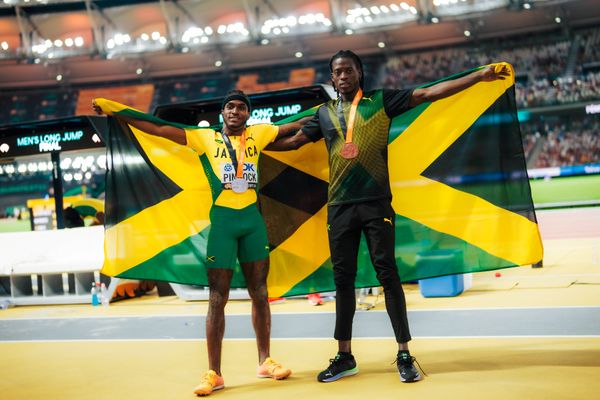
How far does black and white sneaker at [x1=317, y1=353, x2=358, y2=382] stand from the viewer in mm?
5184

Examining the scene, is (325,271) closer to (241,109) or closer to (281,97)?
(241,109)

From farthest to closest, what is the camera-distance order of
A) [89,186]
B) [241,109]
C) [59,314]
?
[89,186] → [59,314] → [241,109]

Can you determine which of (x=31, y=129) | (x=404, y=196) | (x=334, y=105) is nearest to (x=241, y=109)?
(x=334, y=105)

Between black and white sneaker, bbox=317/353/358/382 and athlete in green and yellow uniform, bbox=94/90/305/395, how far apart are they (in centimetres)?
33

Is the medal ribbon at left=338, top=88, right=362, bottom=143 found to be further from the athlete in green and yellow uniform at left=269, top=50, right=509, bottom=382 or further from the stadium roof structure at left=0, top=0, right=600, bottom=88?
the stadium roof structure at left=0, top=0, right=600, bottom=88

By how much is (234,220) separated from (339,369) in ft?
4.25

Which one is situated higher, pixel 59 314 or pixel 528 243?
pixel 528 243

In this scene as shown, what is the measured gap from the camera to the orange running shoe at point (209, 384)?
197 inches

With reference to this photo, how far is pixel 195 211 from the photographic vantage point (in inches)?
253

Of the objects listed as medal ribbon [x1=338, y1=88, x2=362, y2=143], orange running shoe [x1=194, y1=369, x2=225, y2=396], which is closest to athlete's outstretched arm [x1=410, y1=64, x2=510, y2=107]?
medal ribbon [x1=338, y1=88, x2=362, y2=143]

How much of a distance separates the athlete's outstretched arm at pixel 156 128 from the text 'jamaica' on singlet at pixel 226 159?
7 centimetres

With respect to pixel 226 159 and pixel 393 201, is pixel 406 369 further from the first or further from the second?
pixel 226 159

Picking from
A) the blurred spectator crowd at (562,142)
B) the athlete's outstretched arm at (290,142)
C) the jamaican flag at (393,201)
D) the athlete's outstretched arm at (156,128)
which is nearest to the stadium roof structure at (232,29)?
the blurred spectator crowd at (562,142)

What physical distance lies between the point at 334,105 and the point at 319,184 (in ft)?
3.38
